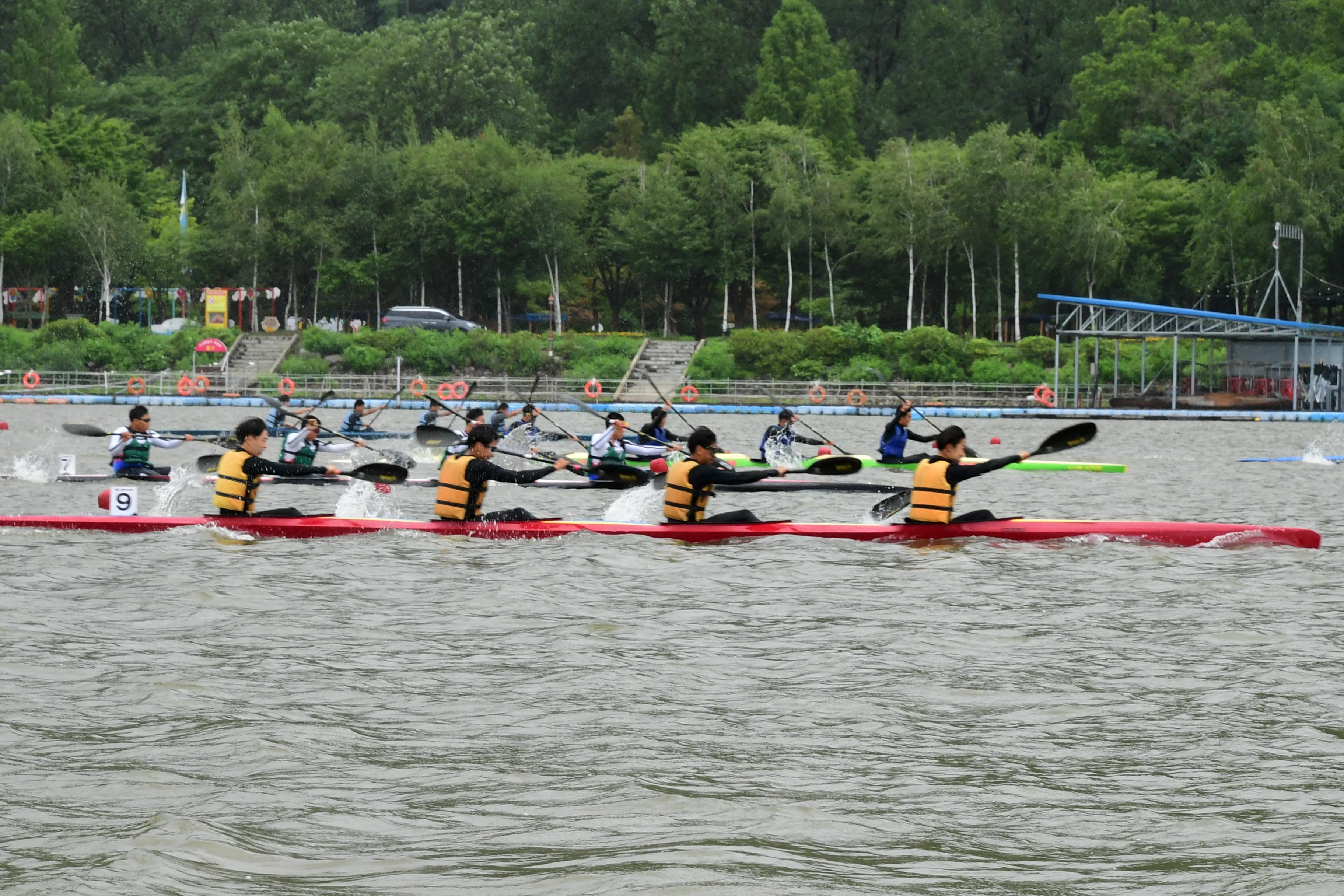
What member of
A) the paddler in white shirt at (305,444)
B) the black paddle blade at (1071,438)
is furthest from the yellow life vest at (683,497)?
the paddler in white shirt at (305,444)

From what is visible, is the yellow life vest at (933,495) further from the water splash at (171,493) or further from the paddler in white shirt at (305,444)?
the water splash at (171,493)

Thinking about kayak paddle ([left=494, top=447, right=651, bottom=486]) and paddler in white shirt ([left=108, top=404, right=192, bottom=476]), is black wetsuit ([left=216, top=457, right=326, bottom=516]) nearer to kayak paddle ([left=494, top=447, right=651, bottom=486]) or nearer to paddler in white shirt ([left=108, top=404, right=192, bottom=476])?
kayak paddle ([left=494, top=447, right=651, bottom=486])

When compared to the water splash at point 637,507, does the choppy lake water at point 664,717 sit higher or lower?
lower

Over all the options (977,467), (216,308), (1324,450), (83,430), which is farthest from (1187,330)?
(216,308)

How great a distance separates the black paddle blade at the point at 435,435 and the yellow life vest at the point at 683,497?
519 centimetres

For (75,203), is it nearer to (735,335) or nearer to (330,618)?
(735,335)

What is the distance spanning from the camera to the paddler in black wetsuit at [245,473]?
59.2 ft

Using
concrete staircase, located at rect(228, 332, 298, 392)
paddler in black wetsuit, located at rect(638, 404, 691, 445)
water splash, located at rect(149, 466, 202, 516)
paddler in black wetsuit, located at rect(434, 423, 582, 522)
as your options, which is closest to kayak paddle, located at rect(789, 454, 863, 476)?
paddler in black wetsuit, located at rect(434, 423, 582, 522)

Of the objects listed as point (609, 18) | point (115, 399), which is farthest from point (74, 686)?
point (609, 18)

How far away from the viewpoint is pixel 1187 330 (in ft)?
175

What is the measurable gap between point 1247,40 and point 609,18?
1575 inches

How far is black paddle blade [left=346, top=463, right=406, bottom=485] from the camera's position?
19781 millimetres

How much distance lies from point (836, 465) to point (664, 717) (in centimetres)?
977

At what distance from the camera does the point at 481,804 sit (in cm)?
890
